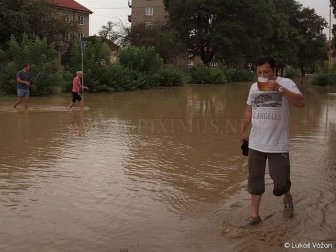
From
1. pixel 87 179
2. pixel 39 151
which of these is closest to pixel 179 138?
pixel 39 151

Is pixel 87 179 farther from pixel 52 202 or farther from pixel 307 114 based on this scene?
pixel 307 114

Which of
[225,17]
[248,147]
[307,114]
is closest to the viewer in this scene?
[248,147]

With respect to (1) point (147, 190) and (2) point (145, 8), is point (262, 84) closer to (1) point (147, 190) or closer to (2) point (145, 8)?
(1) point (147, 190)

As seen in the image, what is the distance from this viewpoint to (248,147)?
5469 mm

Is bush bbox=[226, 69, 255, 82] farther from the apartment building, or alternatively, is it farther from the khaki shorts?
the khaki shorts

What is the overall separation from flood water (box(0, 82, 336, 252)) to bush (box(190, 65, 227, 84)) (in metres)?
35.8

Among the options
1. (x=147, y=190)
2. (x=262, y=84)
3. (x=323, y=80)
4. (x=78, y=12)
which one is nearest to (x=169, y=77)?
(x=323, y=80)

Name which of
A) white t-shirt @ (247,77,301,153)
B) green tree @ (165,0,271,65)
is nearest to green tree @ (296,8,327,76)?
green tree @ (165,0,271,65)

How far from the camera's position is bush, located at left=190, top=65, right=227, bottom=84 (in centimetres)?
4872

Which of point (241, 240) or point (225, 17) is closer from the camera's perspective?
point (241, 240)

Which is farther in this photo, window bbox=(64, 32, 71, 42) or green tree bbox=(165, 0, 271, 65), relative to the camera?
green tree bbox=(165, 0, 271, 65)

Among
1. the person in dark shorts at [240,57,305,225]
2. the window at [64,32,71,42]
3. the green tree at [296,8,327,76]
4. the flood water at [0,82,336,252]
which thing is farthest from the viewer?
the green tree at [296,8,327,76]

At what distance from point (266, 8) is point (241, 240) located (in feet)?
176

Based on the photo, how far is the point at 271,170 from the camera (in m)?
5.21
